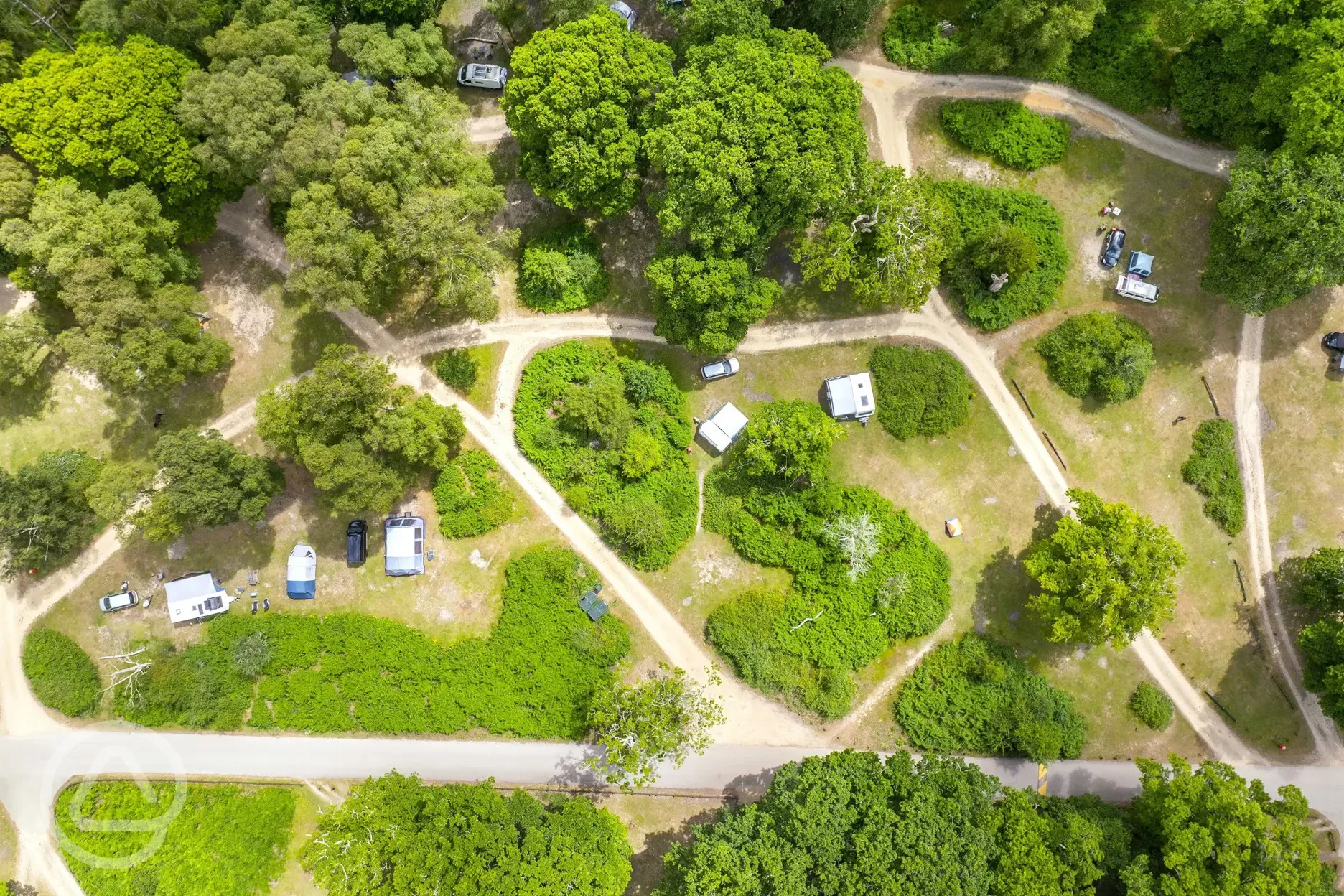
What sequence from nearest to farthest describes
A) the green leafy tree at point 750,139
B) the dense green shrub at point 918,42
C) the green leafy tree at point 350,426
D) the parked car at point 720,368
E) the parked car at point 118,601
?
the green leafy tree at point 350,426
the green leafy tree at point 750,139
the parked car at point 118,601
the parked car at point 720,368
the dense green shrub at point 918,42

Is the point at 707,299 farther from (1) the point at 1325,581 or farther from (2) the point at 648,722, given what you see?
(1) the point at 1325,581

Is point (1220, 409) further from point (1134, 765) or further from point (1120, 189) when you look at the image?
point (1134, 765)

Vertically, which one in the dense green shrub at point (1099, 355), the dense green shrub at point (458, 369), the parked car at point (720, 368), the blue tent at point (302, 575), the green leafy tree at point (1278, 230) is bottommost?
the blue tent at point (302, 575)

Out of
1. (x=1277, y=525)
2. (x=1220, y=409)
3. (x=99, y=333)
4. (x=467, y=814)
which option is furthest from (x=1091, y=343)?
(x=99, y=333)

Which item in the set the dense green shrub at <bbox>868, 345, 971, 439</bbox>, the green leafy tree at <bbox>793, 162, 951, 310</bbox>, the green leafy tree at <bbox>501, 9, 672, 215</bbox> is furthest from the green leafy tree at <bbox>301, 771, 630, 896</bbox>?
the green leafy tree at <bbox>501, 9, 672, 215</bbox>

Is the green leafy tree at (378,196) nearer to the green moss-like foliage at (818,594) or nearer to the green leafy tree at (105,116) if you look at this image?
the green leafy tree at (105,116)

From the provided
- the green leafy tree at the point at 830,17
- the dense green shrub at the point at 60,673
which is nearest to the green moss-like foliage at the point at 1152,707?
the green leafy tree at the point at 830,17

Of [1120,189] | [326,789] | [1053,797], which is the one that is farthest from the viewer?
[1120,189]
